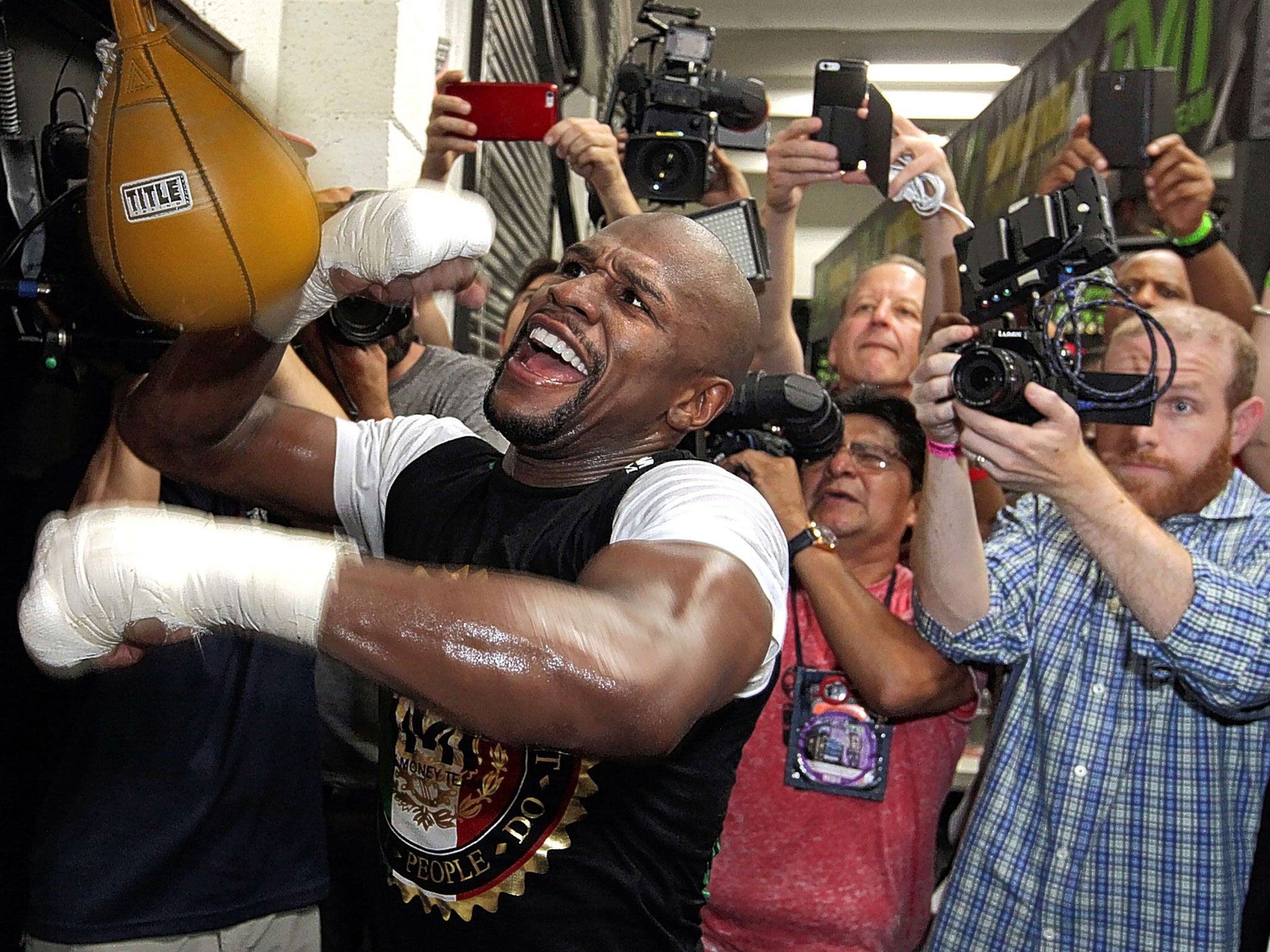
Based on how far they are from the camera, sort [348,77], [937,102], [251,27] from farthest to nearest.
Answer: [937,102], [348,77], [251,27]

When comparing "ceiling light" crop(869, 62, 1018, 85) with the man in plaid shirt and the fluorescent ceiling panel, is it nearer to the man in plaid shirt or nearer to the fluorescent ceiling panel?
→ the fluorescent ceiling panel

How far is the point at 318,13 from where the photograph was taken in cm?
293

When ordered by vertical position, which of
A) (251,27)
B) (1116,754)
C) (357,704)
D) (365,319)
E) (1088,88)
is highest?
(1088,88)

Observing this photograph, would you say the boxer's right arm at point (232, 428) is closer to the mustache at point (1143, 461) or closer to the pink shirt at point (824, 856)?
the pink shirt at point (824, 856)

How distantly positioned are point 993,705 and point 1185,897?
66 cm

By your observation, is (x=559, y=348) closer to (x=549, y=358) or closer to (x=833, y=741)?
(x=549, y=358)

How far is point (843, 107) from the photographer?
2.37m

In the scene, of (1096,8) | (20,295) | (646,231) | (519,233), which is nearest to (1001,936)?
(646,231)

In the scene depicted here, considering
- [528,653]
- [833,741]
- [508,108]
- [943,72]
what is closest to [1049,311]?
[833,741]

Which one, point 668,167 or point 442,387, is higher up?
point 668,167

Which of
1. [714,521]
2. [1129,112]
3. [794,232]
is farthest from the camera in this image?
[794,232]

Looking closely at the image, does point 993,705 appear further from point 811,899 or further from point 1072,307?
point 1072,307

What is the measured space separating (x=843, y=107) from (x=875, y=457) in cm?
74

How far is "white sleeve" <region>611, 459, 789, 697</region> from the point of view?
1091 millimetres
